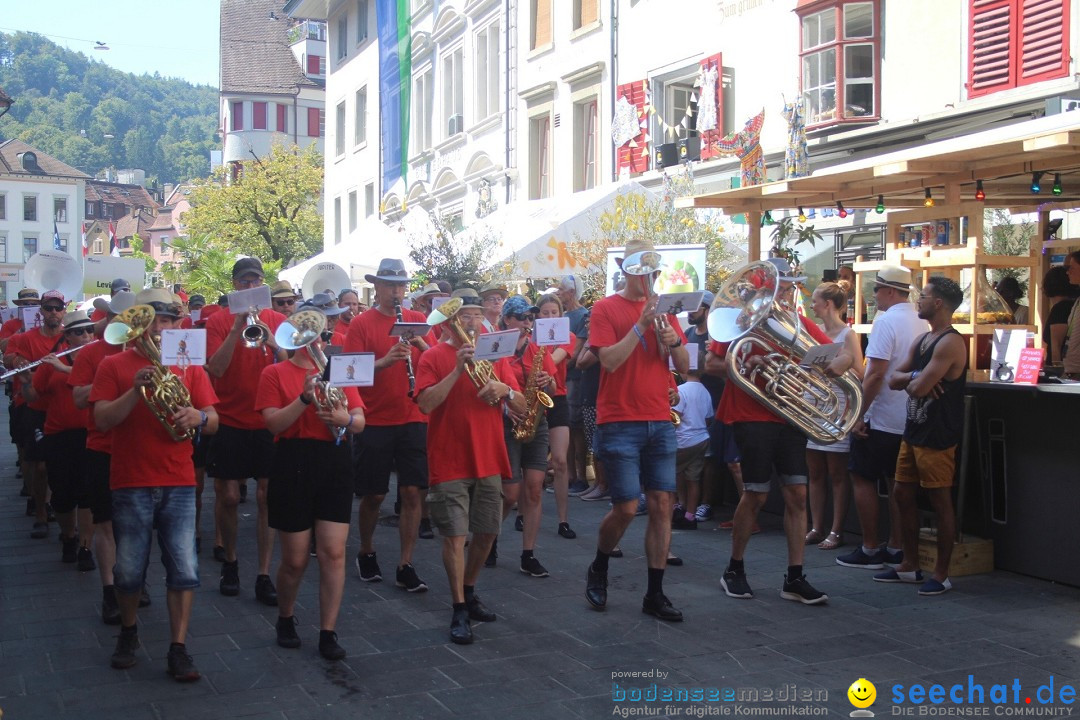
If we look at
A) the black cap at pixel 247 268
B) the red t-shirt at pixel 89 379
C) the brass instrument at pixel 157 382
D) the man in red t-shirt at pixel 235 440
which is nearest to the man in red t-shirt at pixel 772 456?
the man in red t-shirt at pixel 235 440

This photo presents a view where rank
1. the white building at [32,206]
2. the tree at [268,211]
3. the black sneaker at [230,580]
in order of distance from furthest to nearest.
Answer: the white building at [32,206] → the tree at [268,211] → the black sneaker at [230,580]

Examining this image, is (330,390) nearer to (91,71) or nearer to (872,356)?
(872,356)

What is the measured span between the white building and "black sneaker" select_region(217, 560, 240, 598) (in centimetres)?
8045

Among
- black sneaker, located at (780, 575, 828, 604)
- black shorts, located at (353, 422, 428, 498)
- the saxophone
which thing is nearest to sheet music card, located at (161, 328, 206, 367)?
black shorts, located at (353, 422, 428, 498)

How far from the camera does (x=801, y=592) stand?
270 inches

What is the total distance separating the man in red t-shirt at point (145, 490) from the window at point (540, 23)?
18.3m

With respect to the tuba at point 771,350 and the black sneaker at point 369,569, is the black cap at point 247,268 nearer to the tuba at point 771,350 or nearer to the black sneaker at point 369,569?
the black sneaker at point 369,569

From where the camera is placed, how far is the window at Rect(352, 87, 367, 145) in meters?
35.3

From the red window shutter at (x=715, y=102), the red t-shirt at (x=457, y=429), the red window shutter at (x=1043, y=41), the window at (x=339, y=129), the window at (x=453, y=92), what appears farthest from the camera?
the window at (x=339, y=129)

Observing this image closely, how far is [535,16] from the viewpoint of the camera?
23406 mm

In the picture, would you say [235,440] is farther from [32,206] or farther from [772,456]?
[32,206]

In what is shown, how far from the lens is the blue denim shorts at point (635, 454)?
663cm

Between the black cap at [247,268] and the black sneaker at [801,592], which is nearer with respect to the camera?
the black sneaker at [801,592]

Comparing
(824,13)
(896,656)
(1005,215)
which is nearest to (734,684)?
(896,656)
